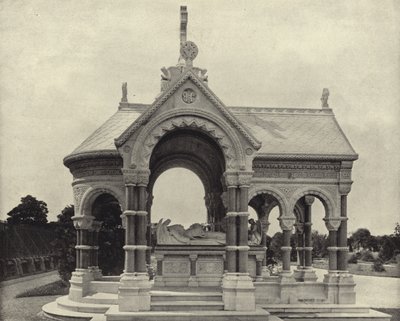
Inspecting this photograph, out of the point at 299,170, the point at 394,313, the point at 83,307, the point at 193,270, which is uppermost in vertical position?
the point at 299,170

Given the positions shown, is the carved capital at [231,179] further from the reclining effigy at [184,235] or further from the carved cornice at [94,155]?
the carved cornice at [94,155]

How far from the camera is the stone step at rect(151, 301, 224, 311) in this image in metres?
18.0

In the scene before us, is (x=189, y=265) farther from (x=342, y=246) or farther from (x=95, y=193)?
(x=342, y=246)

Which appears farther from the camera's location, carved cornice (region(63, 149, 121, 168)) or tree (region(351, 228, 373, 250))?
tree (region(351, 228, 373, 250))

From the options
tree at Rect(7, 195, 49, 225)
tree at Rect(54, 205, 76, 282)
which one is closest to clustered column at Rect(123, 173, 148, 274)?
tree at Rect(54, 205, 76, 282)

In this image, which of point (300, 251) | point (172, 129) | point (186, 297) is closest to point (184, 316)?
point (186, 297)

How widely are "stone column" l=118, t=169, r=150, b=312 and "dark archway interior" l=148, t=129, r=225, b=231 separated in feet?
11.0

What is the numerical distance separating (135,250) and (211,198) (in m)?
7.90

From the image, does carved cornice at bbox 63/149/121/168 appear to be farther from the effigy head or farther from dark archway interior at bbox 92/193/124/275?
dark archway interior at bbox 92/193/124/275

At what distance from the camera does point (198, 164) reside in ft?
83.4

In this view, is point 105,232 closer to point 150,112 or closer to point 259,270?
point 259,270

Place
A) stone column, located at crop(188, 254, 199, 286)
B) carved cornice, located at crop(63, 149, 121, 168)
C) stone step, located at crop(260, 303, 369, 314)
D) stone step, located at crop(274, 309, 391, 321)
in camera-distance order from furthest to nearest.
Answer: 1. carved cornice, located at crop(63, 149, 121, 168)
2. stone step, located at crop(260, 303, 369, 314)
3. stone column, located at crop(188, 254, 199, 286)
4. stone step, located at crop(274, 309, 391, 321)

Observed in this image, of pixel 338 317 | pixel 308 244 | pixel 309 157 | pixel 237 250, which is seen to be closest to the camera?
pixel 237 250

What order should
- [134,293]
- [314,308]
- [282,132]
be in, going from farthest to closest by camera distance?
[282,132]
[314,308]
[134,293]
